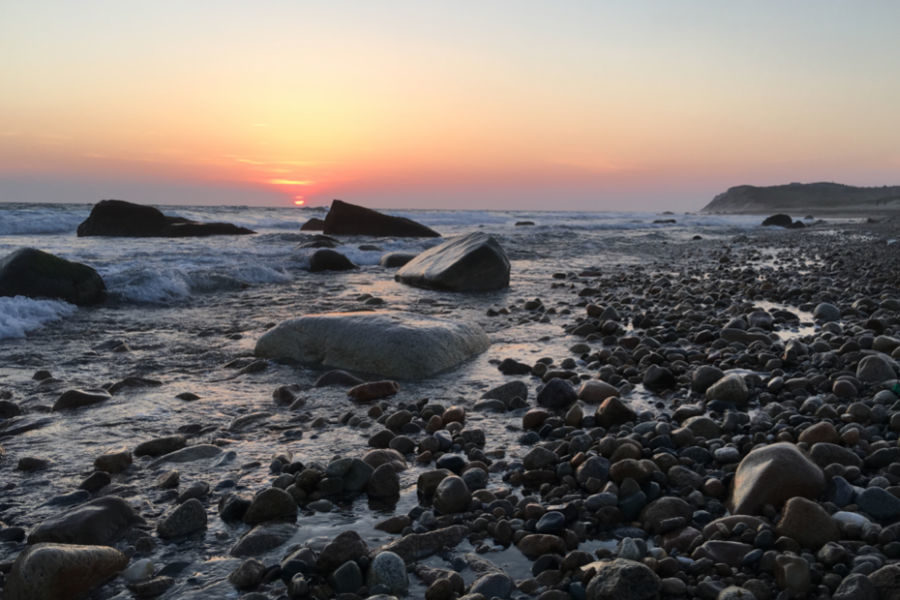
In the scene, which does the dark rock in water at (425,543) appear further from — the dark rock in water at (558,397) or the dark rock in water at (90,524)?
the dark rock in water at (558,397)

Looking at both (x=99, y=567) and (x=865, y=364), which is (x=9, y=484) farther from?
(x=865, y=364)

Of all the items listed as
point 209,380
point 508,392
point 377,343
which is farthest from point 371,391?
point 209,380

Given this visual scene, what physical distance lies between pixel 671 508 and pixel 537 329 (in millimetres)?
3716

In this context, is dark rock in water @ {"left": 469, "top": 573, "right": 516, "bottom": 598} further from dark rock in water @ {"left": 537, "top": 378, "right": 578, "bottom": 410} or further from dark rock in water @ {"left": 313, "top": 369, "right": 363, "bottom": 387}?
dark rock in water @ {"left": 313, "top": 369, "right": 363, "bottom": 387}

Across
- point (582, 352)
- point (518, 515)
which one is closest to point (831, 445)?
point (518, 515)

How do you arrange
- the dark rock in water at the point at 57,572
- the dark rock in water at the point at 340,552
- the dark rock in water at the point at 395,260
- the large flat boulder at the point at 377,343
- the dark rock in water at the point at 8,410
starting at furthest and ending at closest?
the dark rock in water at the point at 395,260 < the large flat boulder at the point at 377,343 < the dark rock in water at the point at 8,410 < the dark rock in water at the point at 340,552 < the dark rock in water at the point at 57,572

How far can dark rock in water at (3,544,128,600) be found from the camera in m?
1.71

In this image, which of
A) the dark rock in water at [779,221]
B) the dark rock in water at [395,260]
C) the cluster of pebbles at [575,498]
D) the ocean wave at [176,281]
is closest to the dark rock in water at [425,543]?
the cluster of pebbles at [575,498]

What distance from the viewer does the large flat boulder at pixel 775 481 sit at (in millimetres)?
2131

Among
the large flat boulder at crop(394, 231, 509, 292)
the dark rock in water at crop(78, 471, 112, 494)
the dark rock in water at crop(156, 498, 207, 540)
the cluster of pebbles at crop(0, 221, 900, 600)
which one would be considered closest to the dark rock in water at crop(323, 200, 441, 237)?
the large flat boulder at crop(394, 231, 509, 292)

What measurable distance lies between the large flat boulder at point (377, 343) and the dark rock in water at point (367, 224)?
14.7 meters

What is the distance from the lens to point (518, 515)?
222 cm

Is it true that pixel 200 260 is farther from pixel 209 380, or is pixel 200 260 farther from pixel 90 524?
pixel 90 524

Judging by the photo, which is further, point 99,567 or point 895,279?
point 895,279
